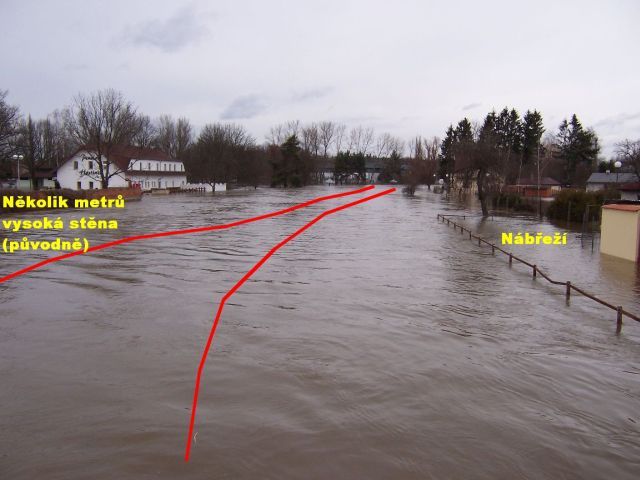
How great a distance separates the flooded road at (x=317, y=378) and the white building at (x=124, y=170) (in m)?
60.1

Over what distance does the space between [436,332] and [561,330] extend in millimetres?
2485

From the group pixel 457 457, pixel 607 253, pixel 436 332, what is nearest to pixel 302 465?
pixel 457 457

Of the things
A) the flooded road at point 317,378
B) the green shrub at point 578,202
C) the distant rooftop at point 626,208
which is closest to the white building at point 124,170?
the green shrub at point 578,202

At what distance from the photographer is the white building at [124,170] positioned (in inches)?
2746

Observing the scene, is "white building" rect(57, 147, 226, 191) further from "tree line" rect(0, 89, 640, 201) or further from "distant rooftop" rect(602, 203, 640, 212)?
"distant rooftop" rect(602, 203, 640, 212)

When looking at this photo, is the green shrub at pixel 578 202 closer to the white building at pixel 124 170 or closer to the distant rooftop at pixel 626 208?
the distant rooftop at pixel 626 208

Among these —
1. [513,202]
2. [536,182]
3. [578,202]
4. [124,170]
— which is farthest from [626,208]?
[124,170]

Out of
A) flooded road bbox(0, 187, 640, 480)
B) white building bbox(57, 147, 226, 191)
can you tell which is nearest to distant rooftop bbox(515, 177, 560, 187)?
white building bbox(57, 147, 226, 191)

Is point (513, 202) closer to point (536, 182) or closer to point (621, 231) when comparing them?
point (621, 231)

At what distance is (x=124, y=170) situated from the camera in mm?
70250

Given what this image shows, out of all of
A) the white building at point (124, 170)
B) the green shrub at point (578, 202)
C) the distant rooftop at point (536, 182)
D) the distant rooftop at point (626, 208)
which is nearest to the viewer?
the distant rooftop at point (626, 208)

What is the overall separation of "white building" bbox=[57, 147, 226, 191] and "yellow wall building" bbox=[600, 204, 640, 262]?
195 feet

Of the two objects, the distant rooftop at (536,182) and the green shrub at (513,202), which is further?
the distant rooftop at (536,182)

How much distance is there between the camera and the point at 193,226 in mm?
28297
